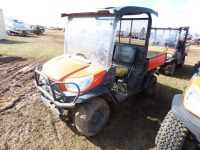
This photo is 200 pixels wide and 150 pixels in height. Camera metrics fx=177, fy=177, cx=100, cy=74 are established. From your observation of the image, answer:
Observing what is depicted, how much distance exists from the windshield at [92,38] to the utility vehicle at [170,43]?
474 cm

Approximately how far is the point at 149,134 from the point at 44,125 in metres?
2.02

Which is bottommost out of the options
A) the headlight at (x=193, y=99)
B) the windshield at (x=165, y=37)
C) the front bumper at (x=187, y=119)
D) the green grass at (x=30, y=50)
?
the green grass at (x=30, y=50)

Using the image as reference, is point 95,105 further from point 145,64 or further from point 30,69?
point 30,69

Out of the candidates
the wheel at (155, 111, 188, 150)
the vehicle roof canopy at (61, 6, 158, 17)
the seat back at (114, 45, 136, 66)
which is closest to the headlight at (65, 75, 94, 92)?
the vehicle roof canopy at (61, 6, 158, 17)

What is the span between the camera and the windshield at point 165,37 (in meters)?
7.68

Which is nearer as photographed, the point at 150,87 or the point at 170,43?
the point at 150,87

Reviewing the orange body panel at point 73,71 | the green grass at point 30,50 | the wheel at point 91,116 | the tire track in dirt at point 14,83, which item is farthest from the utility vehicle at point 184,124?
the green grass at point 30,50

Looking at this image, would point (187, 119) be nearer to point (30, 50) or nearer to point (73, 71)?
point (73, 71)

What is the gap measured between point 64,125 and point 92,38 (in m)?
1.76

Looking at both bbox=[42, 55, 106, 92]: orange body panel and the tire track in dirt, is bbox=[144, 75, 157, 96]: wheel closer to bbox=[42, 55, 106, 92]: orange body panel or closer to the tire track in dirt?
bbox=[42, 55, 106, 92]: orange body panel

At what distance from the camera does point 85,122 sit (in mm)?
2824

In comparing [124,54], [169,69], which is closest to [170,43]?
[169,69]

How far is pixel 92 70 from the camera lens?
2.99m

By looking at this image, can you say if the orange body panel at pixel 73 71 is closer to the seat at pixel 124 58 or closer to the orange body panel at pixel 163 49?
the seat at pixel 124 58
